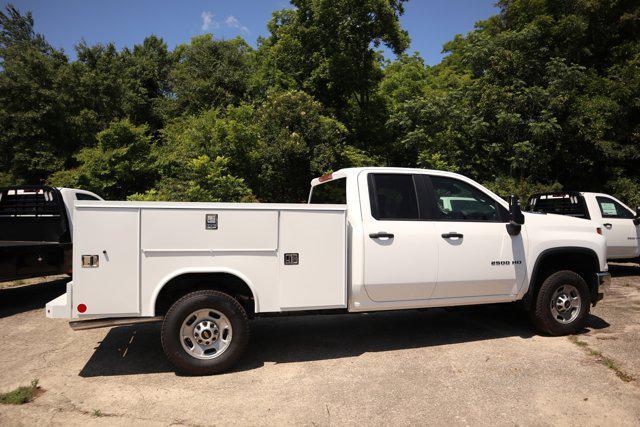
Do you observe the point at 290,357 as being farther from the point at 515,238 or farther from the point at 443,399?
the point at 515,238

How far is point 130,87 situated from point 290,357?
28382mm

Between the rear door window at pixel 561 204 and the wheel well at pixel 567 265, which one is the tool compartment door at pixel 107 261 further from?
the rear door window at pixel 561 204

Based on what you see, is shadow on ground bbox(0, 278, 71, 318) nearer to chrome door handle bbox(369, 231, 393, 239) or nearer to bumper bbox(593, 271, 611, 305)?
chrome door handle bbox(369, 231, 393, 239)

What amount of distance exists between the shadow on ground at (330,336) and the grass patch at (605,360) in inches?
A: 22.2

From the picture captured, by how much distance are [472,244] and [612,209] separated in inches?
258

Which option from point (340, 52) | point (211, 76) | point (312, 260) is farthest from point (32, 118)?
point (312, 260)

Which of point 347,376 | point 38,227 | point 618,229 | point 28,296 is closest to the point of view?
point 347,376

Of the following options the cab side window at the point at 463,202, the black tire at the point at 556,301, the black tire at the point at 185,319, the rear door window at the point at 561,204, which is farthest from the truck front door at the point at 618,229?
the black tire at the point at 185,319

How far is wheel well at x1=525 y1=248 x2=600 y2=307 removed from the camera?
5320mm

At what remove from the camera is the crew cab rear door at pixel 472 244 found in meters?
4.90

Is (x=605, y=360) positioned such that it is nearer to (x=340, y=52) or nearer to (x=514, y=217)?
(x=514, y=217)

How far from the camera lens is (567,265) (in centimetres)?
564

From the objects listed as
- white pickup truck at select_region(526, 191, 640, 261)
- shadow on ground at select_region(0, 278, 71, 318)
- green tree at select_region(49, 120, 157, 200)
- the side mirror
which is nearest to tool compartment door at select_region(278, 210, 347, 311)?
the side mirror

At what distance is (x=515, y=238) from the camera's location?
5195mm
